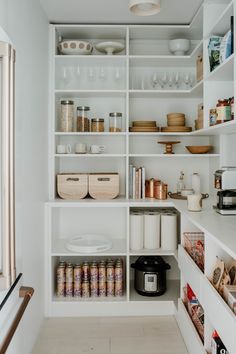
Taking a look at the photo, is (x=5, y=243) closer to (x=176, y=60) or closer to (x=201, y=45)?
(x=201, y=45)

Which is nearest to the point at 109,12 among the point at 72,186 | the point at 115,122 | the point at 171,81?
the point at 171,81

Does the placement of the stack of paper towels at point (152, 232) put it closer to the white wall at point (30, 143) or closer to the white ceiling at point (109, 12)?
the white wall at point (30, 143)

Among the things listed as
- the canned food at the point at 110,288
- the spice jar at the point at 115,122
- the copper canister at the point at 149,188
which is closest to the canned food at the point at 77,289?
the canned food at the point at 110,288

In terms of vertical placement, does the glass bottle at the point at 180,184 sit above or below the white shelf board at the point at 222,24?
below

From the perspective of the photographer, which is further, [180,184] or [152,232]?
[180,184]

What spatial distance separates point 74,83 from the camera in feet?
10.8

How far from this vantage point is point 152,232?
9.96 ft

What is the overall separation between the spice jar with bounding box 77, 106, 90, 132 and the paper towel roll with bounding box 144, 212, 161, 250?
90cm

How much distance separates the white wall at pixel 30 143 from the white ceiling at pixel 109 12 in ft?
0.41

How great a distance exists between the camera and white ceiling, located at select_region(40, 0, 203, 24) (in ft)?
8.84

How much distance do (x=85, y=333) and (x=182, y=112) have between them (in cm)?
203

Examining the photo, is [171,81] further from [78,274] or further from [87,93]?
[78,274]

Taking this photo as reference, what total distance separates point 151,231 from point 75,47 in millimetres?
1637

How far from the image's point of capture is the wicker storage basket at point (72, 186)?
309cm
